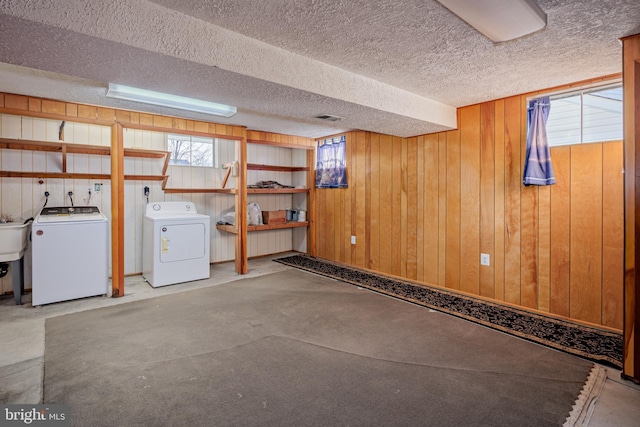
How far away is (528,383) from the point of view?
74.7 inches

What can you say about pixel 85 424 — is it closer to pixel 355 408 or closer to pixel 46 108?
pixel 355 408

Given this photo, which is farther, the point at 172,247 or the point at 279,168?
the point at 279,168

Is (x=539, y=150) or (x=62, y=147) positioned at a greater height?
→ (x=62, y=147)

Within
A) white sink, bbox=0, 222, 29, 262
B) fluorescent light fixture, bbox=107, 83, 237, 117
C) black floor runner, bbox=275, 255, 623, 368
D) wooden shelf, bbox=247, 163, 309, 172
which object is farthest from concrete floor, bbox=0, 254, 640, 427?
wooden shelf, bbox=247, 163, 309, 172

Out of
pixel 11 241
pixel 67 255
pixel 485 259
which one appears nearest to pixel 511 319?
pixel 485 259

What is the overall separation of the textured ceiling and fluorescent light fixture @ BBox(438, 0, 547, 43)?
8 centimetres

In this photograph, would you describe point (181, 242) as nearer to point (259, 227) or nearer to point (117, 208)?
point (117, 208)

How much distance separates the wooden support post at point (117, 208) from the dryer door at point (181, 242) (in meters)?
0.43

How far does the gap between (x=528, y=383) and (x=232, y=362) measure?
186cm

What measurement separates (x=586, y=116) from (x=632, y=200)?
118cm

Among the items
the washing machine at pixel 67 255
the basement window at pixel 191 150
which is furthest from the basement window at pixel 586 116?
the washing machine at pixel 67 255

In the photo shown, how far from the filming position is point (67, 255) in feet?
10.8

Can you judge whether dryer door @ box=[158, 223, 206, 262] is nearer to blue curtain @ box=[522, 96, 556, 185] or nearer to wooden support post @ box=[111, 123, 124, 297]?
wooden support post @ box=[111, 123, 124, 297]

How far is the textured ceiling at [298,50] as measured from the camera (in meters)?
1.57
